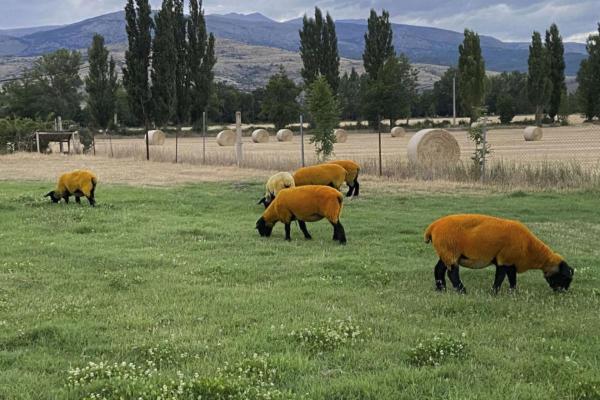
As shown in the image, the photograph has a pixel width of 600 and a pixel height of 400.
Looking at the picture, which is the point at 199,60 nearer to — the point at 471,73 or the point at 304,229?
the point at 471,73

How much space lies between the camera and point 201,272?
9016mm

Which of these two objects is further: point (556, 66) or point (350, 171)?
point (556, 66)

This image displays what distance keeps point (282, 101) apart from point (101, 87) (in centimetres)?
1937

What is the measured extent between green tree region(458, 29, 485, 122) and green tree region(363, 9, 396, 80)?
7496 millimetres

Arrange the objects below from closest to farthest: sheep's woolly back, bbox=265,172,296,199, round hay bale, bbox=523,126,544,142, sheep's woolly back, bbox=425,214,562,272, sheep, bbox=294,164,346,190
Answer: sheep's woolly back, bbox=425,214,562,272 < sheep's woolly back, bbox=265,172,296,199 < sheep, bbox=294,164,346,190 < round hay bale, bbox=523,126,544,142

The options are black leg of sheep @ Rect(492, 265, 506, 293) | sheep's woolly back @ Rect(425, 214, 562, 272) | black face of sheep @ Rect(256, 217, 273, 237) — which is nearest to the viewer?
sheep's woolly back @ Rect(425, 214, 562, 272)

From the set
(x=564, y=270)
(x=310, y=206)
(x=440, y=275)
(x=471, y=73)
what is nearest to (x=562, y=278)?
(x=564, y=270)

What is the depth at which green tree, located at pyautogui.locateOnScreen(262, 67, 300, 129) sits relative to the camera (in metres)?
73.5

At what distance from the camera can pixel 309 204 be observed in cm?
1143

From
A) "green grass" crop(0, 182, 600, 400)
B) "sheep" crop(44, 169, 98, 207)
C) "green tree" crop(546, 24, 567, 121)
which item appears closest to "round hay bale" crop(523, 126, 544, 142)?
"green tree" crop(546, 24, 567, 121)

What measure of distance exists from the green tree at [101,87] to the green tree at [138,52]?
16.7 m

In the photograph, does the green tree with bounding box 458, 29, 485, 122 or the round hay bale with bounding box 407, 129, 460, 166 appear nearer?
the round hay bale with bounding box 407, 129, 460, 166

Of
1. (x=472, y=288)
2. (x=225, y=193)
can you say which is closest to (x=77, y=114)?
(x=225, y=193)

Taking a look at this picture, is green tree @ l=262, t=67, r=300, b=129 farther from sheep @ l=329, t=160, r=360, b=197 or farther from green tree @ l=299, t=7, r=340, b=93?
sheep @ l=329, t=160, r=360, b=197
